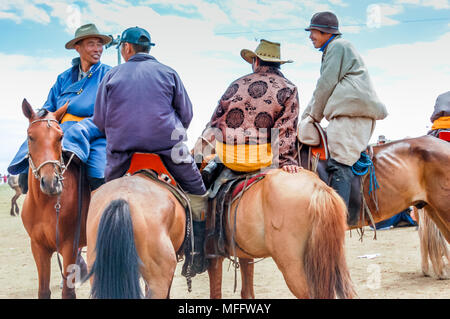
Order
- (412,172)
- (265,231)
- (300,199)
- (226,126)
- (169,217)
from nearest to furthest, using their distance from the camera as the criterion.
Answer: (169,217) → (300,199) → (265,231) → (226,126) → (412,172)

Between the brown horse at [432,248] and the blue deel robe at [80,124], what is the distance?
183 inches

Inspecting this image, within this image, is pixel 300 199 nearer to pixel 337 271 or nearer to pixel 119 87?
pixel 337 271

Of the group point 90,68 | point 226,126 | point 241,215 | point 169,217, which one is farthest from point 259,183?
point 90,68

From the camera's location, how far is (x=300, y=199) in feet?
11.4

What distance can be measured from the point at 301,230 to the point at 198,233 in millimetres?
973

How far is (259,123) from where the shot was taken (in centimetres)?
411

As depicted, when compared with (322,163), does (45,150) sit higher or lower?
higher

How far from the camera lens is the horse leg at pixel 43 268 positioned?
172 inches

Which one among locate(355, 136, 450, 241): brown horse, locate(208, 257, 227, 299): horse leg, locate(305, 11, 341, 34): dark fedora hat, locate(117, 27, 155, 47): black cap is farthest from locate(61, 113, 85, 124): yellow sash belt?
locate(355, 136, 450, 241): brown horse

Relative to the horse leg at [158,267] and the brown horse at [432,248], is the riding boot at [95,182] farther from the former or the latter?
the brown horse at [432,248]

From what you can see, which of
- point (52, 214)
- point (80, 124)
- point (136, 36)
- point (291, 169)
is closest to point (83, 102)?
point (80, 124)

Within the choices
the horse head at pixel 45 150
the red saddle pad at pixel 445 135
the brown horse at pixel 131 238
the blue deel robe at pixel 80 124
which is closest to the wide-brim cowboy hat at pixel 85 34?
the blue deel robe at pixel 80 124

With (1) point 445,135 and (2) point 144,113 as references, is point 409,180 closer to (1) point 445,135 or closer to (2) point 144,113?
(1) point 445,135
